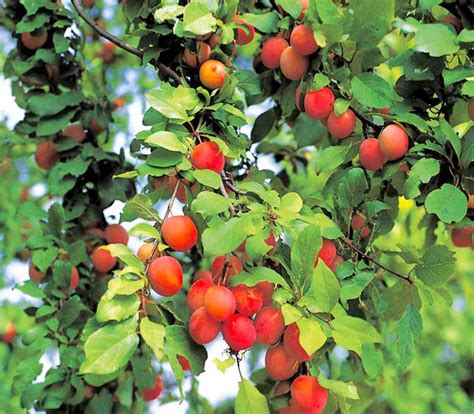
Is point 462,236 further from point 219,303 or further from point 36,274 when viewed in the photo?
point 36,274

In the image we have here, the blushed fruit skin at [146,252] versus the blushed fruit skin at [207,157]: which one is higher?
the blushed fruit skin at [207,157]

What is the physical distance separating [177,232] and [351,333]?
20 centimetres

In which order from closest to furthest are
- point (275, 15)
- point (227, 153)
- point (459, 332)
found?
point (227, 153), point (275, 15), point (459, 332)

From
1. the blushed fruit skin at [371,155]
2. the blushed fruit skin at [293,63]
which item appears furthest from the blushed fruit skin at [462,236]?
the blushed fruit skin at [293,63]

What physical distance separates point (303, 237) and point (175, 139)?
0.17 meters

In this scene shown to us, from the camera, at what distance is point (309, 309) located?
741mm

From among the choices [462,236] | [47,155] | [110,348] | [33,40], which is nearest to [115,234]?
[47,155]

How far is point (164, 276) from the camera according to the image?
0.74 meters

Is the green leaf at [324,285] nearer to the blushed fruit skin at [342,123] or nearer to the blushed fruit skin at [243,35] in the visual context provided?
the blushed fruit skin at [342,123]

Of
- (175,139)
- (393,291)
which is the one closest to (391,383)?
(393,291)

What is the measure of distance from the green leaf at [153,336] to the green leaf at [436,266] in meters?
0.35

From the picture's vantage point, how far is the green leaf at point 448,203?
0.86m

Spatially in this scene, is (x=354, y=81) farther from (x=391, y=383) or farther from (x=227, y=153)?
(x=391, y=383)

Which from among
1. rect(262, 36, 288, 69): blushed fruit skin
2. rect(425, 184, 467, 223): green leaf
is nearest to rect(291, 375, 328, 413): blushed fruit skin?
rect(425, 184, 467, 223): green leaf
